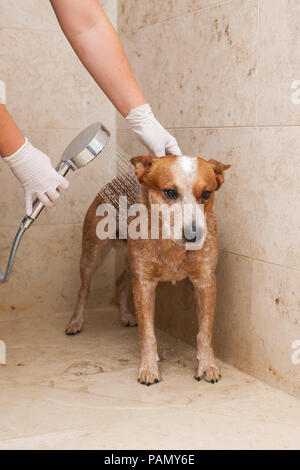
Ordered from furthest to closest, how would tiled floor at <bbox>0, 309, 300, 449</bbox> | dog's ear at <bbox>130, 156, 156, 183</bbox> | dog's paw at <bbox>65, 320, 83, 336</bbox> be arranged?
dog's paw at <bbox>65, 320, 83, 336</bbox>, dog's ear at <bbox>130, 156, 156, 183</bbox>, tiled floor at <bbox>0, 309, 300, 449</bbox>

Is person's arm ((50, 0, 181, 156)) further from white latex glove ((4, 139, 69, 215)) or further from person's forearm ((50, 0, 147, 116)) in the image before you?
white latex glove ((4, 139, 69, 215))

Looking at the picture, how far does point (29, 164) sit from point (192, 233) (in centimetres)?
62

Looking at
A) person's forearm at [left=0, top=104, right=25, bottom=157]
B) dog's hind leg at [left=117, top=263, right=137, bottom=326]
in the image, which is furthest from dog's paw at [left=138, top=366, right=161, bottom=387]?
person's forearm at [left=0, top=104, right=25, bottom=157]

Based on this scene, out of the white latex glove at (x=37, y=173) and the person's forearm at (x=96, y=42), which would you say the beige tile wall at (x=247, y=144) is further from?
the white latex glove at (x=37, y=173)

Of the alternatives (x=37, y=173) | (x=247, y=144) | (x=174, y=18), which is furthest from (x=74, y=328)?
Answer: (x=174, y=18)

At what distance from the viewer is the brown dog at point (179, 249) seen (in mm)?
2246

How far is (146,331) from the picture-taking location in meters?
2.49

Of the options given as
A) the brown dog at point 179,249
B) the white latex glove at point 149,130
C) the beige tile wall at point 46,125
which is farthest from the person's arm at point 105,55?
the beige tile wall at point 46,125

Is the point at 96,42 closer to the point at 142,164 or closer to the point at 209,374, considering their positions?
the point at 142,164

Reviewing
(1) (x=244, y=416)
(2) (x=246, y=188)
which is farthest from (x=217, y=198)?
(1) (x=244, y=416)

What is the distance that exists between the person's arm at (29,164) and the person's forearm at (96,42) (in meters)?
0.42

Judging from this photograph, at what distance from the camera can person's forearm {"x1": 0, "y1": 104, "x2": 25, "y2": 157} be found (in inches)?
80.4

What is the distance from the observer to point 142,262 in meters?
2.50

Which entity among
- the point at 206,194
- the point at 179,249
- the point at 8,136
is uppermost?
the point at 8,136
